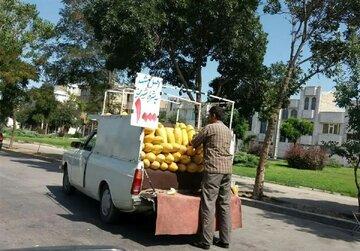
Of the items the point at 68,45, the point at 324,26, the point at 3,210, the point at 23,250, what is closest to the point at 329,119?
the point at 68,45

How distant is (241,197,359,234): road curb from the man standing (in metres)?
4.35

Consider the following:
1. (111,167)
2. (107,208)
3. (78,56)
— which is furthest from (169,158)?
(78,56)

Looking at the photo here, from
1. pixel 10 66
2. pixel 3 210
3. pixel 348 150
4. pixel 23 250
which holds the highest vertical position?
pixel 10 66

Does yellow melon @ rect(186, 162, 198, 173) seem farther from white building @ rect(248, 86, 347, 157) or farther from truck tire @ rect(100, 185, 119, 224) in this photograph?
white building @ rect(248, 86, 347, 157)

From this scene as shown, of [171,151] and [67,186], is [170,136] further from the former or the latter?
[67,186]

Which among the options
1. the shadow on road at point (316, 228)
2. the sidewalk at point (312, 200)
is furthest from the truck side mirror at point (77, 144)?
the sidewalk at point (312, 200)

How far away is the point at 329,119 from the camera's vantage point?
251ft

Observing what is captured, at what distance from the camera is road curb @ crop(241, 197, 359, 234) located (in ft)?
38.0

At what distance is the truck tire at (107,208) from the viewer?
344 inches

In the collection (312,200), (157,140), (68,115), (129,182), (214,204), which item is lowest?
(312,200)

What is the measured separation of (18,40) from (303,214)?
71.6 ft

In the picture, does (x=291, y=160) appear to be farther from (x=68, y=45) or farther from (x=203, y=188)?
(x=203, y=188)

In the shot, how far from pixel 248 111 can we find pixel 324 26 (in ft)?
14.6

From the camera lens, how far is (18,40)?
29.6 metres
